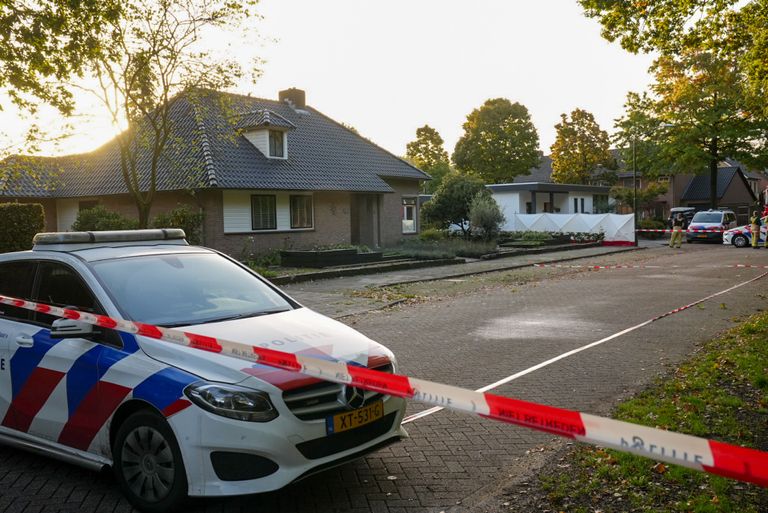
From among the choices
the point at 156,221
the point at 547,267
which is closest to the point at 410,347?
Result: the point at 156,221

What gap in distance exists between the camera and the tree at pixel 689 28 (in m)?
13.6

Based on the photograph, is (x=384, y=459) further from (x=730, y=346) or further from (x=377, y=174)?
(x=377, y=174)

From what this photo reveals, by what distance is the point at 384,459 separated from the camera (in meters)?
4.84

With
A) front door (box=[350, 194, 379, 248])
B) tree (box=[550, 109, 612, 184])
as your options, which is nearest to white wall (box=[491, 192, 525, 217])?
front door (box=[350, 194, 379, 248])

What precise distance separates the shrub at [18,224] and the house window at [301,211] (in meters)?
8.95

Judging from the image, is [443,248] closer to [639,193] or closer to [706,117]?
[706,117]

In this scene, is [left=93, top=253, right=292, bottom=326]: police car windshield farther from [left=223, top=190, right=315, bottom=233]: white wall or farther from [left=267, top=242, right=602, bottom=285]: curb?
[left=223, top=190, right=315, bottom=233]: white wall

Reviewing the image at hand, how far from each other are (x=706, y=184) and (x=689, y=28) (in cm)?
5759

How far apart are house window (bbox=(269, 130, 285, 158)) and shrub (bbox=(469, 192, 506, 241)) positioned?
10195 millimetres

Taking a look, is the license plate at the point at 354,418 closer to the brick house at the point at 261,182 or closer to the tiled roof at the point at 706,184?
the brick house at the point at 261,182

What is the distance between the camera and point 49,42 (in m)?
14.0

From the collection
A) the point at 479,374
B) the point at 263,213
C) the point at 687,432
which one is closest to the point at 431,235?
the point at 263,213

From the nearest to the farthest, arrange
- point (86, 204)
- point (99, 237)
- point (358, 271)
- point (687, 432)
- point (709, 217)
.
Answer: point (687, 432) < point (99, 237) < point (358, 271) < point (86, 204) < point (709, 217)

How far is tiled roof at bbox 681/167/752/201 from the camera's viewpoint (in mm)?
65688
